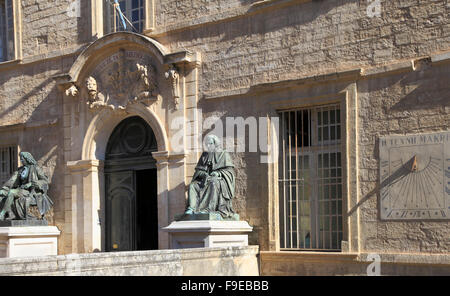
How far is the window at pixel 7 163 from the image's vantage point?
1368cm

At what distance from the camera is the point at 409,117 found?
348 inches

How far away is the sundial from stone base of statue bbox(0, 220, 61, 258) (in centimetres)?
589

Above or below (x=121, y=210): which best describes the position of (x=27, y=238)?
below

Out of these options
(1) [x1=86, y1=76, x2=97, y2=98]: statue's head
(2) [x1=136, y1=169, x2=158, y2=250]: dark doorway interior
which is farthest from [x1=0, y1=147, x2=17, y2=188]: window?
(2) [x1=136, y1=169, x2=158, y2=250]: dark doorway interior

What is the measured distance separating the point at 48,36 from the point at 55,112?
158cm

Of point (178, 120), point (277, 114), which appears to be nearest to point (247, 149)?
point (277, 114)

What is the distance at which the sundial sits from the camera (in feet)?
27.8

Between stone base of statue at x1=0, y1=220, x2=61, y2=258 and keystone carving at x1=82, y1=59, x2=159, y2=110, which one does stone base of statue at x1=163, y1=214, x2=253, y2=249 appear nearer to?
keystone carving at x1=82, y1=59, x2=159, y2=110

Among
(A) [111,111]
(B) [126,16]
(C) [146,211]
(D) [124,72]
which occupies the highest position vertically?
(B) [126,16]

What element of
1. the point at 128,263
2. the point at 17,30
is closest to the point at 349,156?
the point at 128,263

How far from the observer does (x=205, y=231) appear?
936 centimetres

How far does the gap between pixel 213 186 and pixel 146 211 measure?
2.46 metres

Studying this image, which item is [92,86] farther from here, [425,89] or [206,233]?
[425,89]

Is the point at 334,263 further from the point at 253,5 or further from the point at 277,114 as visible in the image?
the point at 253,5
